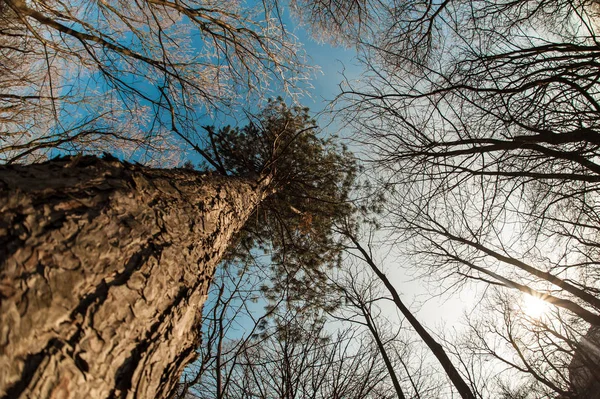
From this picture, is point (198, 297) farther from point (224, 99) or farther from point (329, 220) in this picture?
point (329, 220)

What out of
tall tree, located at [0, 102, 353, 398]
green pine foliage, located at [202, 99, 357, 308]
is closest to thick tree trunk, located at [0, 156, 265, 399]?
tall tree, located at [0, 102, 353, 398]

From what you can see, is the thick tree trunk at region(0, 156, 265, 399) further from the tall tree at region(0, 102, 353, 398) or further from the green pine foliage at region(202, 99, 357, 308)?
the green pine foliage at region(202, 99, 357, 308)

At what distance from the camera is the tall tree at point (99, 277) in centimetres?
60

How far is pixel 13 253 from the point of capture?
2.07 feet

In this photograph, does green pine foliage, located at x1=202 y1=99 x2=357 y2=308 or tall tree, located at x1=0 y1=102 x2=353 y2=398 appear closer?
tall tree, located at x1=0 y1=102 x2=353 y2=398

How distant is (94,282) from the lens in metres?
0.79

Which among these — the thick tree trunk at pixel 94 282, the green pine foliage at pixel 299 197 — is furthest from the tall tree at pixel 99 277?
the green pine foliage at pixel 299 197

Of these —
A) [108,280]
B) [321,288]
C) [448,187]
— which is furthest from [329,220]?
[108,280]

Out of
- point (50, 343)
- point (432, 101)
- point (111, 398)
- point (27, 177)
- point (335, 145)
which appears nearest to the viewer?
point (50, 343)

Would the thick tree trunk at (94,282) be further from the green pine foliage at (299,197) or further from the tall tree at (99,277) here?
the green pine foliage at (299,197)

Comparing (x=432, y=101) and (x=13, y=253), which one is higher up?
(x=432, y=101)

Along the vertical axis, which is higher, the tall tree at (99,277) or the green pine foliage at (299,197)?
the green pine foliage at (299,197)

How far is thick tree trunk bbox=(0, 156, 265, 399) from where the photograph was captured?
601mm

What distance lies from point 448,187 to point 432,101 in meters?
1.08
